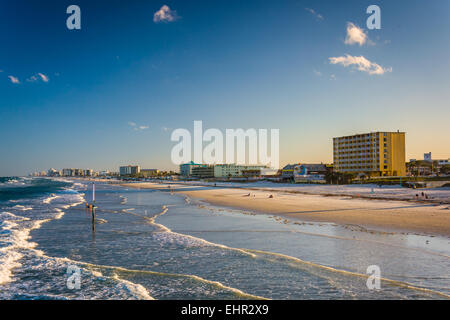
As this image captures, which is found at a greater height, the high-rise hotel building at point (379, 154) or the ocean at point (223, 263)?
the high-rise hotel building at point (379, 154)

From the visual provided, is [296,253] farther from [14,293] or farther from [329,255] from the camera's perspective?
[14,293]

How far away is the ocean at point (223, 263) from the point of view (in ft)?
27.1

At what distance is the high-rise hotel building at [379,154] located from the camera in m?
99.9

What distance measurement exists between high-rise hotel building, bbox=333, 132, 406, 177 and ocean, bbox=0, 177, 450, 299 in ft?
314

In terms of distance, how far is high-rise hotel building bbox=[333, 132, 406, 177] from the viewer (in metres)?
99.9

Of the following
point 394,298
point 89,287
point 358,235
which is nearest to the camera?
point 394,298

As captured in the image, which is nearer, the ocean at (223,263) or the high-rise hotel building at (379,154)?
the ocean at (223,263)

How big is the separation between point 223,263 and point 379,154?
355 feet

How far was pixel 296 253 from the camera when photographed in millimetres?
11844

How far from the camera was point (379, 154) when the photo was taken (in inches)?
3974

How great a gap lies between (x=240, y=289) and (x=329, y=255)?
16.6ft

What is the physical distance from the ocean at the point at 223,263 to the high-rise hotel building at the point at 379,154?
95.6 m

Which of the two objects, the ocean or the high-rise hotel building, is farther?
the high-rise hotel building
